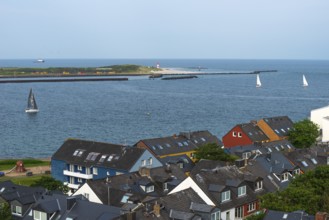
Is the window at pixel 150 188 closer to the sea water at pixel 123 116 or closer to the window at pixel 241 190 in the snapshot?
the window at pixel 241 190

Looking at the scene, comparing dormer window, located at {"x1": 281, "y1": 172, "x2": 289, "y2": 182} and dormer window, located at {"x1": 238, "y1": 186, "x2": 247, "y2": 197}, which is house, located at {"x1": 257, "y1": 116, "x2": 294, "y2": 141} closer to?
dormer window, located at {"x1": 281, "y1": 172, "x2": 289, "y2": 182}

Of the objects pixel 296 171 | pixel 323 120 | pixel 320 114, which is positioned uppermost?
pixel 320 114

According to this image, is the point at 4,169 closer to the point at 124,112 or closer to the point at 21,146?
the point at 21,146

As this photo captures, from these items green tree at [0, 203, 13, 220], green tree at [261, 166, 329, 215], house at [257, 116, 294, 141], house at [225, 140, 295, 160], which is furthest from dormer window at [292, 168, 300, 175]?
green tree at [0, 203, 13, 220]

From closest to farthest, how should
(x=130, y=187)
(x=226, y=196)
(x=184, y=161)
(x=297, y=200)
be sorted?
(x=297, y=200) → (x=226, y=196) → (x=130, y=187) → (x=184, y=161)

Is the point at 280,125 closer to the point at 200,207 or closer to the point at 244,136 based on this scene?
the point at 244,136

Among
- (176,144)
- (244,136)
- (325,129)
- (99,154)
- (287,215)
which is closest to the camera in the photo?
(287,215)

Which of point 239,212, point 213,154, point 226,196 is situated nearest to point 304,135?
point 213,154
